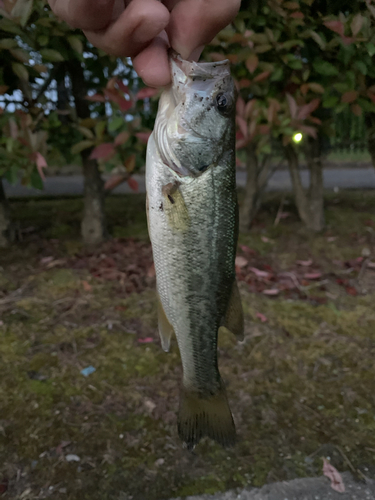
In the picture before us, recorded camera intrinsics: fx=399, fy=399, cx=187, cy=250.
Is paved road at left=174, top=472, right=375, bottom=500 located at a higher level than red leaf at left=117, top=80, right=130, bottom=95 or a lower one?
lower

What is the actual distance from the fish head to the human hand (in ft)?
0.31

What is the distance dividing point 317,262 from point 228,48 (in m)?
2.16

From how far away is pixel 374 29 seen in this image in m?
2.45

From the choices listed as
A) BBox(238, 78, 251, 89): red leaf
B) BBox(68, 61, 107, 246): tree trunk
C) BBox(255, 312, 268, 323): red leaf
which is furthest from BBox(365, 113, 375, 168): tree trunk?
BBox(68, 61, 107, 246): tree trunk

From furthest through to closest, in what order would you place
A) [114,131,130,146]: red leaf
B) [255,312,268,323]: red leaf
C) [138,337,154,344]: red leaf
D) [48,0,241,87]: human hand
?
[255,312,268,323]: red leaf → [138,337,154,344]: red leaf → [114,131,130,146]: red leaf → [48,0,241,87]: human hand

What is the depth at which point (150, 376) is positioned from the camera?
2.44 meters

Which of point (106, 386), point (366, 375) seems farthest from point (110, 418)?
point (366, 375)

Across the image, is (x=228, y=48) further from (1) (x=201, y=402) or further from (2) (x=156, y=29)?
(1) (x=201, y=402)

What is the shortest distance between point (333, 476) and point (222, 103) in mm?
1729

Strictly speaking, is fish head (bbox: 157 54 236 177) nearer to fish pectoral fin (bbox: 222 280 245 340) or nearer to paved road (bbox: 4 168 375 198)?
fish pectoral fin (bbox: 222 280 245 340)

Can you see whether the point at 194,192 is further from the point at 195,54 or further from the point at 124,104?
the point at 124,104

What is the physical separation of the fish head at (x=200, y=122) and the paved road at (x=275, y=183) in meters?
6.00

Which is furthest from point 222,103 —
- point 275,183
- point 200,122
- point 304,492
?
point 275,183

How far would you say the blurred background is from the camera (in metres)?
1.94
